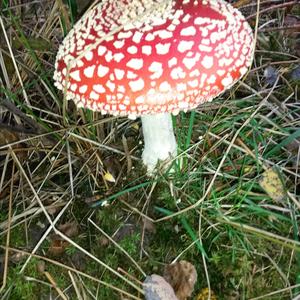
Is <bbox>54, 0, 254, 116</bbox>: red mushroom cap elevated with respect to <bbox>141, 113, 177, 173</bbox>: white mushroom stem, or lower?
elevated

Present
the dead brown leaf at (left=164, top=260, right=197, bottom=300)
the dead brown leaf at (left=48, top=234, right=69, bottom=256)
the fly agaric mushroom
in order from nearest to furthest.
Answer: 1. the fly agaric mushroom
2. the dead brown leaf at (left=164, top=260, right=197, bottom=300)
3. the dead brown leaf at (left=48, top=234, right=69, bottom=256)

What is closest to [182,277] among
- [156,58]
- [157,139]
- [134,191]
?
[134,191]

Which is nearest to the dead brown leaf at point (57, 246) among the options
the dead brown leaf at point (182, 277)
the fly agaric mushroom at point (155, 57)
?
the dead brown leaf at point (182, 277)

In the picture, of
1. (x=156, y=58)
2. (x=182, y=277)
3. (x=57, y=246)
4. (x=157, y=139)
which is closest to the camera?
(x=156, y=58)

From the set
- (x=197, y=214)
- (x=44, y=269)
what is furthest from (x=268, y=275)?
(x=44, y=269)

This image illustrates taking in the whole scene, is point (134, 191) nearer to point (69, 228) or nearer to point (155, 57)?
point (69, 228)

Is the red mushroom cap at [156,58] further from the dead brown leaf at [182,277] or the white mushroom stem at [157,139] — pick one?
the dead brown leaf at [182,277]

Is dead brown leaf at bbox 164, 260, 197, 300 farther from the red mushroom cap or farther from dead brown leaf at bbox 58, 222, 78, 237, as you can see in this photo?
the red mushroom cap

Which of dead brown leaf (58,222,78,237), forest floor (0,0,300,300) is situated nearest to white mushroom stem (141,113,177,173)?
forest floor (0,0,300,300)
